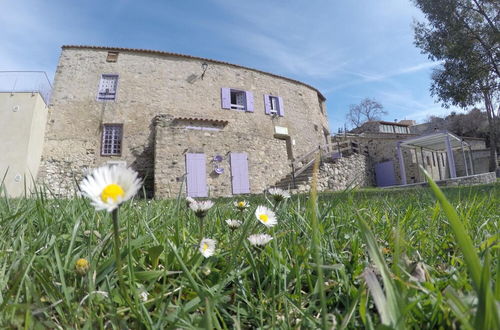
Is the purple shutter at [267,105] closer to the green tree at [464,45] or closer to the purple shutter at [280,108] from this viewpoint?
the purple shutter at [280,108]

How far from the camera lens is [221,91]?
17734mm

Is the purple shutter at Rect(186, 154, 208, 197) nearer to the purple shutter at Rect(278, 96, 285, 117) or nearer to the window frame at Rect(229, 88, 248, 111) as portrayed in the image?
the window frame at Rect(229, 88, 248, 111)

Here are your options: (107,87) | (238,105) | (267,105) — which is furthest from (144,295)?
(267,105)

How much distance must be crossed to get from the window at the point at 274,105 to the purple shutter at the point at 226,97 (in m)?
2.67

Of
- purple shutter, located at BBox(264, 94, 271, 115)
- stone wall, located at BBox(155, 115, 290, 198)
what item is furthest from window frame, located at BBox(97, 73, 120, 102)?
purple shutter, located at BBox(264, 94, 271, 115)

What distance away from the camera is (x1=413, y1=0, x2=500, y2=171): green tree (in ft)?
34.4

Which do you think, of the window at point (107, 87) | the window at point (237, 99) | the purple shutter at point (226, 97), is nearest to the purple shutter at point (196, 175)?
the purple shutter at point (226, 97)

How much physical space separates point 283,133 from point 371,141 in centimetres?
716

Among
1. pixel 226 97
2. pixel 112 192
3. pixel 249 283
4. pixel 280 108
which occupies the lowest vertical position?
pixel 249 283

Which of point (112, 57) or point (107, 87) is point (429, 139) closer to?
point (107, 87)

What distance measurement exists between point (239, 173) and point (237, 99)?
700 cm

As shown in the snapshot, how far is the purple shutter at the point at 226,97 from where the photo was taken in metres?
17.6

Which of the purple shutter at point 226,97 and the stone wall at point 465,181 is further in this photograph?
the purple shutter at point 226,97

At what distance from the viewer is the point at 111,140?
14844mm
